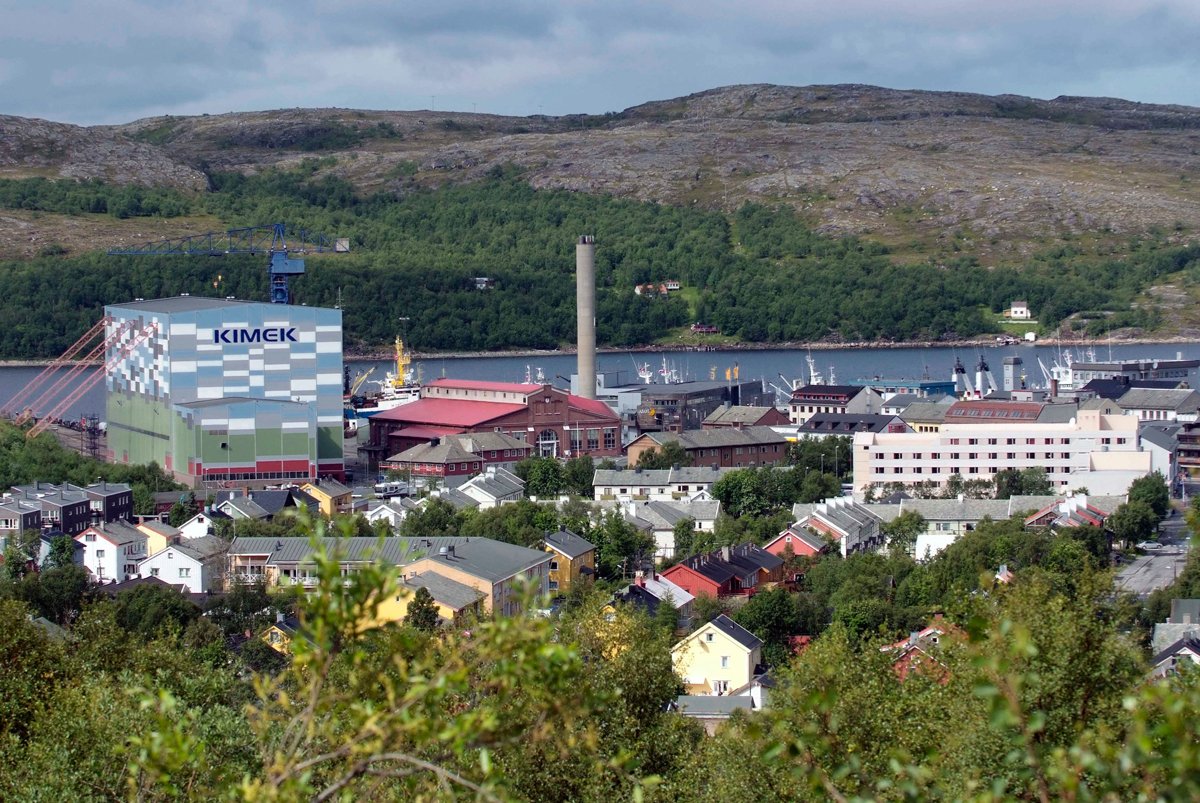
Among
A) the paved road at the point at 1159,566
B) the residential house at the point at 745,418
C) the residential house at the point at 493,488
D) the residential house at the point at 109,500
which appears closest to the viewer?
the paved road at the point at 1159,566

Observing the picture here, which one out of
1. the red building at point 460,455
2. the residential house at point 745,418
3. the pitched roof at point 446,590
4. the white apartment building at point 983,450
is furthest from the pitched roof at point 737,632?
the residential house at point 745,418

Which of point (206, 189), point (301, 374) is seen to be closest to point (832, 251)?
point (206, 189)

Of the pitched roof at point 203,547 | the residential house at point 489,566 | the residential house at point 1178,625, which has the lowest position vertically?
the pitched roof at point 203,547

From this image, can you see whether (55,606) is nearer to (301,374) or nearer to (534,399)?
(301,374)

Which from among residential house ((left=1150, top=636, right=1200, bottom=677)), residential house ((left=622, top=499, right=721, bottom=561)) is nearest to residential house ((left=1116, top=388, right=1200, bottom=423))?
residential house ((left=622, top=499, right=721, bottom=561))

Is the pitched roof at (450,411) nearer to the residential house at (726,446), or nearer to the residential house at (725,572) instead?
the residential house at (726,446)

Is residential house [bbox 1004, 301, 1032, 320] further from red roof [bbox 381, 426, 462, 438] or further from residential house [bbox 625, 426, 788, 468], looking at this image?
red roof [bbox 381, 426, 462, 438]
